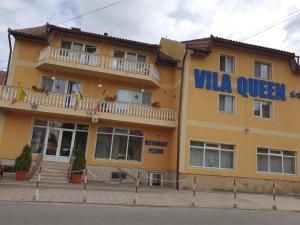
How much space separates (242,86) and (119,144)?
889cm

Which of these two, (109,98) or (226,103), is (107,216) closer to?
(109,98)

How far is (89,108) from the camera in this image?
736 inches

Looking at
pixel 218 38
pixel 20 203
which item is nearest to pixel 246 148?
pixel 218 38

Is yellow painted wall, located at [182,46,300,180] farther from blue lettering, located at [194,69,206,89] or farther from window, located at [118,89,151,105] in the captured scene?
window, located at [118,89,151,105]

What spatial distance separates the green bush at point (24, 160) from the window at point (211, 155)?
9.33 metres

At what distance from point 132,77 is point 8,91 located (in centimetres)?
732

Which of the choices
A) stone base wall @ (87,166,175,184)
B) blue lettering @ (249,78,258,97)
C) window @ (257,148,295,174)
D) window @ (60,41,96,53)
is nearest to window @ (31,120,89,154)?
stone base wall @ (87,166,175,184)

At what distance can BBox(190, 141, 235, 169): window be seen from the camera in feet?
62.8

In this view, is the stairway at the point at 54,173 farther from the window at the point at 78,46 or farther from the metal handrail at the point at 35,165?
the window at the point at 78,46

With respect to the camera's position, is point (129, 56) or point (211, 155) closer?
point (211, 155)

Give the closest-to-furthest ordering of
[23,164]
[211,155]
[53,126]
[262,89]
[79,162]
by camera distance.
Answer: [23,164]
[79,162]
[211,155]
[53,126]
[262,89]

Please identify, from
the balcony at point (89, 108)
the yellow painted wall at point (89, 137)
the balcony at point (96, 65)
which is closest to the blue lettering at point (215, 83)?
the balcony at point (89, 108)

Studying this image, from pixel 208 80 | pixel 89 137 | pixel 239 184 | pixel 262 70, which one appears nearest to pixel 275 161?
pixel 239 184

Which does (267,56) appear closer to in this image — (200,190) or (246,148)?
(246,148)
